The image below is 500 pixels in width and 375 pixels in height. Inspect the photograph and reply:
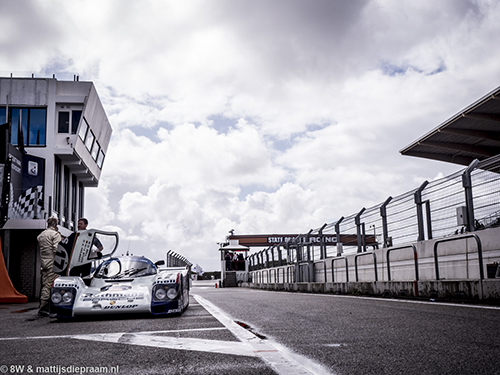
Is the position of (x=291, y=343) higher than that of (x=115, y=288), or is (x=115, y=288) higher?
(x=115, y=288)

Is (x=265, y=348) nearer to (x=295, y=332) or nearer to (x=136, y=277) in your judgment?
(x=295, y=332)

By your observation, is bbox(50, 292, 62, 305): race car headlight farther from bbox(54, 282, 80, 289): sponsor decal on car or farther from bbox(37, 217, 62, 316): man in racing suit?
bbox(37, 217, 62, 316): man in racing suit

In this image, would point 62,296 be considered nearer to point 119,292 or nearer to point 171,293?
point 119,292

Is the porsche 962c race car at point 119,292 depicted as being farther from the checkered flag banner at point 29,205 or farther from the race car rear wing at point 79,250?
the checkered flag banner at point 29,205

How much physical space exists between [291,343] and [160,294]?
3.67 meters

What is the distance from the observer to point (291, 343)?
445cm

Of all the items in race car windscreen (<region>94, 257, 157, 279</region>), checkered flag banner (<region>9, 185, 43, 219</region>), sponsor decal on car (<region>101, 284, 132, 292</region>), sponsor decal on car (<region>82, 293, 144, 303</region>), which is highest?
checkered flag banner (<region>9, 185, 43, 219</region>)

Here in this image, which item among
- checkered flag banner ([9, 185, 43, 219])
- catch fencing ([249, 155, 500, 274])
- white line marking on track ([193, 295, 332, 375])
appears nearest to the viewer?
white line marking on track ([193, 295, 332, 375])

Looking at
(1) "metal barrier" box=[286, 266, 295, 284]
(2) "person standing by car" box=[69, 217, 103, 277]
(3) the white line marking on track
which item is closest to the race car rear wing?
(2) "person standing by car" box=[69, 217, 103, 277]

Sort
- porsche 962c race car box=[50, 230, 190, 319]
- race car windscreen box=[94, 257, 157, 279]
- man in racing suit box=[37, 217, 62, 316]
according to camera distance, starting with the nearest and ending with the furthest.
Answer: porsche 962c race car box=[50, 230, 190, 319] < race car windscreen box=[94, 257, 157, 279] < man in racing suit box=[37, 217, 62, 316]

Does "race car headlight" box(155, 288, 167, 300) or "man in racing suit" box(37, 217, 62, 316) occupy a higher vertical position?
"man in racing suit" box(37, 217, 62, 316)

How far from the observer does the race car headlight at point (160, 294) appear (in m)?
7.71

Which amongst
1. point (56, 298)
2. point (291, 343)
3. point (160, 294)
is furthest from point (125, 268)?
point (291, 343)

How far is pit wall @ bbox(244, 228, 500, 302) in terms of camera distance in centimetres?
940
